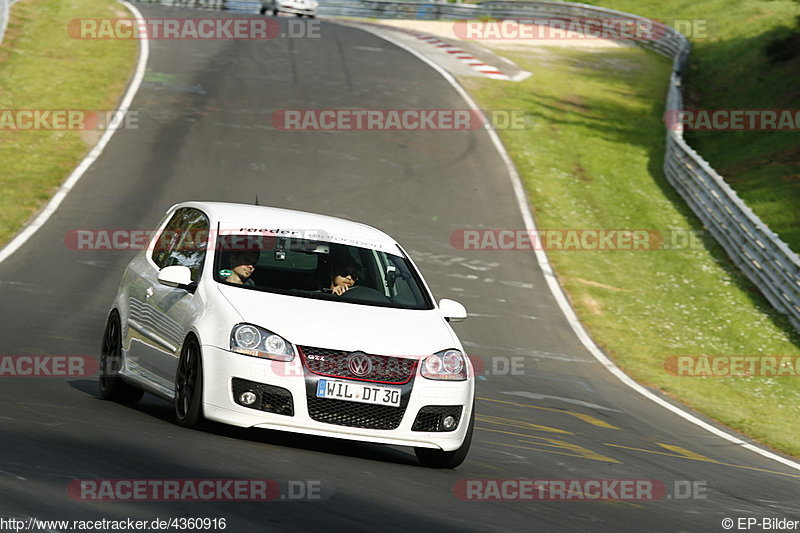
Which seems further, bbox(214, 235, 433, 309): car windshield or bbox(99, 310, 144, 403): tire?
bbox(99, 310, 144, 403): tire

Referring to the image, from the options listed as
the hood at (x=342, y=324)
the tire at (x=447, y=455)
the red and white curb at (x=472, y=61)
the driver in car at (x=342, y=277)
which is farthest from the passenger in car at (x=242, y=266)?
the red and white curb at (x=472, y=61)

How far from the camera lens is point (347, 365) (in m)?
8.09

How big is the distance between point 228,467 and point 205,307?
151 centimetres

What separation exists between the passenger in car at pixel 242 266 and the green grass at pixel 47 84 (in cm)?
1030

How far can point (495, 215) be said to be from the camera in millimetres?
23516

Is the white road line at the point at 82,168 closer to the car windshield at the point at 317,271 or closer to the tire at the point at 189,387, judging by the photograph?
the car windshield at the point at 317,271

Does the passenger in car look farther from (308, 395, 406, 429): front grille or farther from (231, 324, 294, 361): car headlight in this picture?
(308, 395, 406, 429): front grille

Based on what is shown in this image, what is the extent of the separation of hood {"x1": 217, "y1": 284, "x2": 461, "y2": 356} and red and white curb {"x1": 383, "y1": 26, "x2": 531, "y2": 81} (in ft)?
95.7

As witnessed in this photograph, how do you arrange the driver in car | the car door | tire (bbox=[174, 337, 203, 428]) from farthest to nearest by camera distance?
the driver in car → the car door → tire (bbox=[174, 337, 203, 428])

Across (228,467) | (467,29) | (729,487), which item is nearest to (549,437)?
(729,487)

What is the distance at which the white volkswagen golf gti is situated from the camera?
808 centimetres

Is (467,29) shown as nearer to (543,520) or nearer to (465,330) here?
(465,330)

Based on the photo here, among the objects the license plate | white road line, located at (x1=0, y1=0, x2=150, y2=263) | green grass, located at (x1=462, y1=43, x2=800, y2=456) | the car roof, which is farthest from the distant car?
the license plate

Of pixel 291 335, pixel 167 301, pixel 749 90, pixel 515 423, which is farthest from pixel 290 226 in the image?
pixel 749 90
